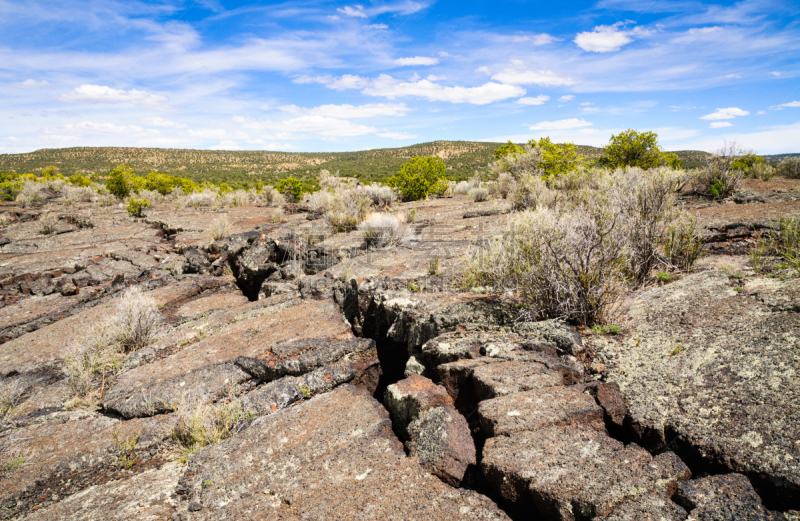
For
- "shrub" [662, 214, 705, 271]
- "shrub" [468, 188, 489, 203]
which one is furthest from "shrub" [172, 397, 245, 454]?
"shrub" [468, 188, 489, 203]

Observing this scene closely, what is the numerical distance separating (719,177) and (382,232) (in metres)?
14.7

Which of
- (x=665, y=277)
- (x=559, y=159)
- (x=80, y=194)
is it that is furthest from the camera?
(x=80, y=194)

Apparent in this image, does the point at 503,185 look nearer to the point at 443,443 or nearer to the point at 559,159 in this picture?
the point at 559,159

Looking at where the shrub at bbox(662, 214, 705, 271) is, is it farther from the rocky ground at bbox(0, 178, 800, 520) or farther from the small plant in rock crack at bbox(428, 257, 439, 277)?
the small plant in rock crack at bbox(428, 257, 439, 277)

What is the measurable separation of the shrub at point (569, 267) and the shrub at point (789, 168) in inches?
994

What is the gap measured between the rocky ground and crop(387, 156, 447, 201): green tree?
1803 cm

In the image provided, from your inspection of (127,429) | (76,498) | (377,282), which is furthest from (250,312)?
(76,498)

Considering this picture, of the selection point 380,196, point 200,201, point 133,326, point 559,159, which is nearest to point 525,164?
point 559,159

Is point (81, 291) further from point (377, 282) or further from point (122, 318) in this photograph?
point (377, 282)

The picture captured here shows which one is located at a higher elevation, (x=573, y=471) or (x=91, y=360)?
(x=573, y=471)

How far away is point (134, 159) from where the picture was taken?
72000 millimetres

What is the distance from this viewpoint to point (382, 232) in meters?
12.2

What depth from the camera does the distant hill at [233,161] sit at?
60.4 m

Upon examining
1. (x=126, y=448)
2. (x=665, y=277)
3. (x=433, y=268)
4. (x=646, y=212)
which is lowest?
(x=126, y=448)
